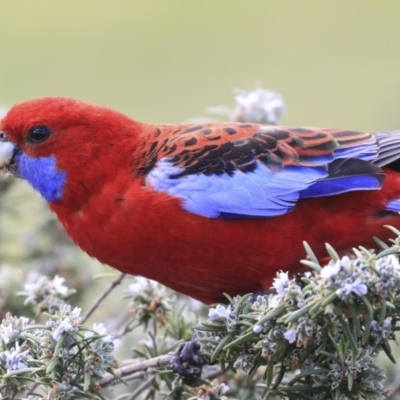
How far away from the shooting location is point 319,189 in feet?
9.73

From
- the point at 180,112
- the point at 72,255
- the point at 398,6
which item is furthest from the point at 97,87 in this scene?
the point at 72,255

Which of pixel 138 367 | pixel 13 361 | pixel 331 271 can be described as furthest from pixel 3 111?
pixel 331 271

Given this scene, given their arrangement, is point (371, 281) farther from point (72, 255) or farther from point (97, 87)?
point (97, 87)

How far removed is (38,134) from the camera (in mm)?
3143

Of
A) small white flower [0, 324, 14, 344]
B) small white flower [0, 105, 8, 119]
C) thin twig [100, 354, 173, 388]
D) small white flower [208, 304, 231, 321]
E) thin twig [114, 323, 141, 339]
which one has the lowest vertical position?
thin twig [100, 354, 173, 388]

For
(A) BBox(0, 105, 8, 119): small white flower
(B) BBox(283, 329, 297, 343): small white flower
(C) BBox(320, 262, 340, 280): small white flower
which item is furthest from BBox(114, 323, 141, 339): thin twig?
(A) BBox(0, 105, 8, 119): small white flower

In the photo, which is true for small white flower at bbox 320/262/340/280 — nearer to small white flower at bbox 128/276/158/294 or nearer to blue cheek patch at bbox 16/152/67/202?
small white flower at bbox 128/276/158/294

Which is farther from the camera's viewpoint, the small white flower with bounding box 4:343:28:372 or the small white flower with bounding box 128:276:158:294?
the small white flower with bounding box 128:276:158:294

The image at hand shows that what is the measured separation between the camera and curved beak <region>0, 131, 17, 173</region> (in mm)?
3148

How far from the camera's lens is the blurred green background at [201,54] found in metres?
8.38

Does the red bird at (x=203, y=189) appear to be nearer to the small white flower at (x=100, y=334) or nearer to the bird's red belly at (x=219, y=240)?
the bird's red belly at (x=219, y=240)

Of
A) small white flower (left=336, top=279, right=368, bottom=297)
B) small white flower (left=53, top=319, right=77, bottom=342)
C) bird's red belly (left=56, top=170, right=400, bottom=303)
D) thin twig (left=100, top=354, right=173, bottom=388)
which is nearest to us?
small white flower (left=336, top=279, right=368, bottom=297)

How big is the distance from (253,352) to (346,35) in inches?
284

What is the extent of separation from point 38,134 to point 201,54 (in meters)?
6.22
